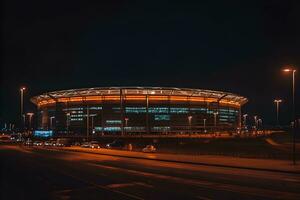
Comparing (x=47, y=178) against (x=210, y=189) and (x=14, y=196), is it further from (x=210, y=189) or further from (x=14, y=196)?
(x=210, y=189)

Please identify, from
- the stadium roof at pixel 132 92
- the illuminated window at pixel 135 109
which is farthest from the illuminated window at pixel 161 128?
the stadium roof at pixel 132 92

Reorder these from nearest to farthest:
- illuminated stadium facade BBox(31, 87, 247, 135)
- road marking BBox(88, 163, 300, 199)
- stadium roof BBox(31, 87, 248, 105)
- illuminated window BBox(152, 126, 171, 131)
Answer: road marking BBox(88, 163, 300, 199) < stadium roof BBox(31, 87, 248, 105) < illuminated stadium facade BBox(31, 87, 247, 135) < illuminated window BBox(152, 126, 171, 131)

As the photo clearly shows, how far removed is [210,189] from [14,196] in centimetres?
801

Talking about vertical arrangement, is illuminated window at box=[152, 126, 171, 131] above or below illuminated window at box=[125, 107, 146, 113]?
below

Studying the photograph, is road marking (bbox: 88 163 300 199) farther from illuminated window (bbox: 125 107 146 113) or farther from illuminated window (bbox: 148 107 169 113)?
illuminated window (bbox: 148 107 169 113)

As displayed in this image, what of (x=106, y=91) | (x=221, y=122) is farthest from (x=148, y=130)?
(x=221, y=122)

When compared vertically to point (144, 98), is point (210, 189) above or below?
below

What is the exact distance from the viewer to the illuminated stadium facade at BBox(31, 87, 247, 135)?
541ft

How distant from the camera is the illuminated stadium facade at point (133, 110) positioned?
541ft

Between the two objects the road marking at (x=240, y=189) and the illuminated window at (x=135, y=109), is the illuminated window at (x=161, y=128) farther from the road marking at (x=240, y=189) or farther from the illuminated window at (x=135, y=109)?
the road marking at (x=240, y=189)

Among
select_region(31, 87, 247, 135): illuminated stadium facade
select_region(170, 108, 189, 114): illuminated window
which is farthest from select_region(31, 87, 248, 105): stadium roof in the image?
select_region(170, 108, 189, 114): illuminated window

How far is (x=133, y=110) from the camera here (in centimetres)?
16600

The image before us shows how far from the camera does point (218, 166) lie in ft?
118

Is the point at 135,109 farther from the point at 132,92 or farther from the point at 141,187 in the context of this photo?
the point at 141,187
